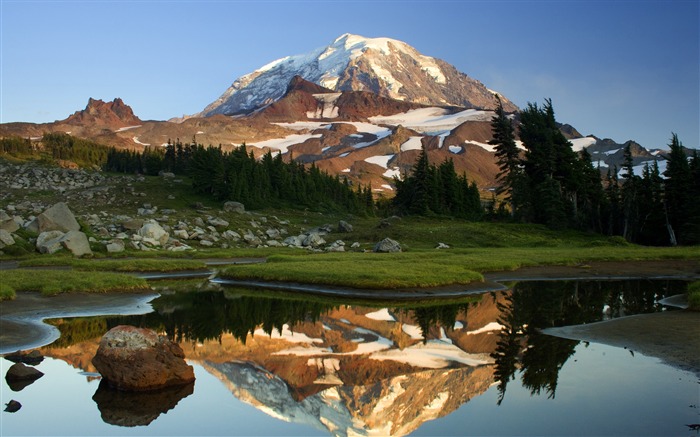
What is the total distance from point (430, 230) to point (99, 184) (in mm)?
79670

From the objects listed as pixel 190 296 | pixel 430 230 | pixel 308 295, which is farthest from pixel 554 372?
pixel 430 230

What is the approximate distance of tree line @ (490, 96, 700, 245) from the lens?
86.1 m

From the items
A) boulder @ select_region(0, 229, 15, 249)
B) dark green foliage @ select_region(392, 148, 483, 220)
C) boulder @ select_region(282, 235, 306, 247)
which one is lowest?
boulder @ select_region(282, 235, 306, 247)

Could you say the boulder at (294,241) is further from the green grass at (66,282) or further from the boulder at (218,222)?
the green grass at (66,282)

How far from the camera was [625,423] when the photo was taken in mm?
13922

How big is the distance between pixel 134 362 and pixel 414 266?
32.0m

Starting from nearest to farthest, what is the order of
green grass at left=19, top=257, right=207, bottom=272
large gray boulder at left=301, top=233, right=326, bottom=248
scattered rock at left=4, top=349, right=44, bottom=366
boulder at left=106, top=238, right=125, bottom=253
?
scattered rock at left=4, top=349, right=44, bottom=366, green grass at left=19, top=257, right=207, bottom=272, boulder at left=106, top=238, right=125, bottom=253, large gray boulder at left=301, top=233, right=326, bottom=248

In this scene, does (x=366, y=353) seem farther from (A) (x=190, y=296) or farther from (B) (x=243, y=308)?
(A) (x=190, y=296)

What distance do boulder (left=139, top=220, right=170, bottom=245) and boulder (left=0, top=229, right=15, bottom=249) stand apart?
15.5 m

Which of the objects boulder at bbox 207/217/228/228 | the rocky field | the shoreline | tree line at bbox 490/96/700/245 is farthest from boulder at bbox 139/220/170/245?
tree line at bbox 490/96/700/245

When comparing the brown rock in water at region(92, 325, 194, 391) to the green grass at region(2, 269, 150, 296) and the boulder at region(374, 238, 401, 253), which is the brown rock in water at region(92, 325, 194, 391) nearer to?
the green grass at region(2, 269, 150, 296)

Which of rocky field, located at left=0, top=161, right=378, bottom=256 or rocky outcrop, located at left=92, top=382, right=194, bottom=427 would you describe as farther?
rocky field, located at left=0, top=161, right=378, bottom=256

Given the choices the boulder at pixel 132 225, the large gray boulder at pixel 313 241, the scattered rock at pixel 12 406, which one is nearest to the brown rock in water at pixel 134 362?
the scattered rock at pixel 12 406

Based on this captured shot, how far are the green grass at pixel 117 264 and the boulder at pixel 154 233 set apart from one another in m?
15.7
